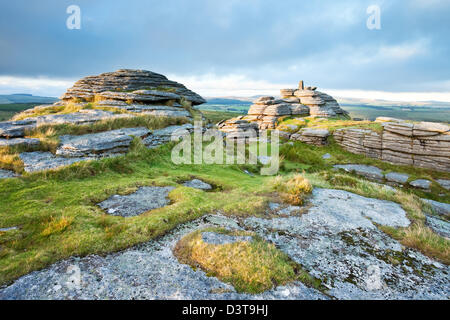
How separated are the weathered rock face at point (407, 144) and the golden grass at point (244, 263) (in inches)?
1245

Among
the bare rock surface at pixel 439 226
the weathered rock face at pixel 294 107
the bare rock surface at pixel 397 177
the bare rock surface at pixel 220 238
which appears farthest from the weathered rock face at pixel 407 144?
the bare rock surface at pixel 220 238

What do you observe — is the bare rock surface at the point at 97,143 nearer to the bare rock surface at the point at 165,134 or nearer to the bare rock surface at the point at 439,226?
the bare rock surface at the point at 165,134

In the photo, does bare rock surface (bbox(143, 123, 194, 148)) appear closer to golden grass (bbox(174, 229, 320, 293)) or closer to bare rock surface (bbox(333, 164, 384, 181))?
golden grass (bbox(174, 229, 320, 293))

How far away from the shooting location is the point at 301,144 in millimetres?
37375

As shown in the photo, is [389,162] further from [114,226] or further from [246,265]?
[114,226]

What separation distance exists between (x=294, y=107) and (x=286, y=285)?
5199 cm

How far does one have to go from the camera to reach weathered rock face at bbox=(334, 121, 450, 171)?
1053 inches

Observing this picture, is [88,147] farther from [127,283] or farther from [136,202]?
[127,283]

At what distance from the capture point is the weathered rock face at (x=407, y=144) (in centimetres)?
2675

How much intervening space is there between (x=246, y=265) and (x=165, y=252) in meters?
2.48

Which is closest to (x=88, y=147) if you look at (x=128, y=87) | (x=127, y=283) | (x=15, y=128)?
(x=15, y=128)

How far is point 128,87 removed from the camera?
90.9 feet
